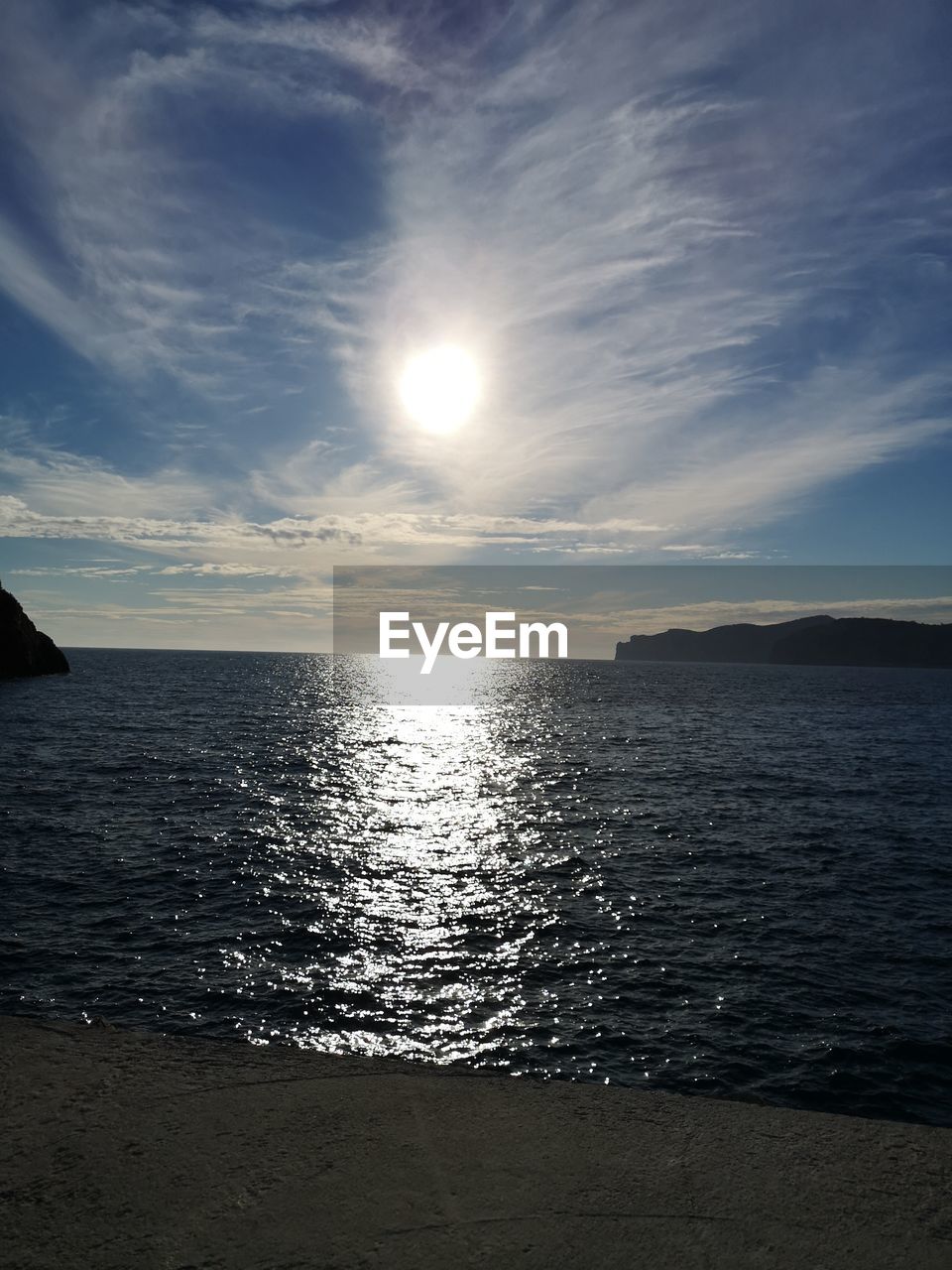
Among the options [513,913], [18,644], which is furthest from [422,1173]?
[18,644]

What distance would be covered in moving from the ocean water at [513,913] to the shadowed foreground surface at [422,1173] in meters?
3.71

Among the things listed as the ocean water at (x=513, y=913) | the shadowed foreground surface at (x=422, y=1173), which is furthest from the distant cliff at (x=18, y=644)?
the shadowed foreground surface at (x=422, y=1173)

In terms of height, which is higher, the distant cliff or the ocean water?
the distant cliff

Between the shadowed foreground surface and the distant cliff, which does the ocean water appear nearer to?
the shadowed foreground surface

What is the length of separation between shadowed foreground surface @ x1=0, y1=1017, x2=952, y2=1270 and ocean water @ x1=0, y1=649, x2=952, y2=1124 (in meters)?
3.71

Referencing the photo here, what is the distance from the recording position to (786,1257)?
6238 millimetres

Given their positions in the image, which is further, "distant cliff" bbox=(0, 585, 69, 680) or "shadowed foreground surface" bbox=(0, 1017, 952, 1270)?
"distant cliff" bbox=(0, 585, 69, 680)

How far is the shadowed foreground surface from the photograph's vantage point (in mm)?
6262

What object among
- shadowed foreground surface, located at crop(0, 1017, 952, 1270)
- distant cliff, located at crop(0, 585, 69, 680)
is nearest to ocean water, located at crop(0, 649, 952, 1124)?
shadowed foreground surface, located at crop(0, 1017, 952, 1270)

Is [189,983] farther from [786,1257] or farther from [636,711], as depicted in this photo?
[636,711]

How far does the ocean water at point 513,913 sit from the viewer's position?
13.1m

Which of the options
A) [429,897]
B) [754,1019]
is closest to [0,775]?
[429,897]

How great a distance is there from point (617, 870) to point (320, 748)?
3149 cm

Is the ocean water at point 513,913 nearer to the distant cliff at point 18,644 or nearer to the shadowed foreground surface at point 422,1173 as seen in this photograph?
the shadowed foreground surface at point 422,1173
